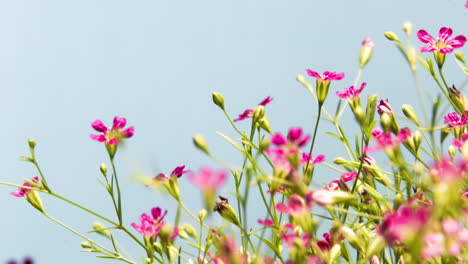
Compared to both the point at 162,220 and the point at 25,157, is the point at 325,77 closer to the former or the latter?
the point at 162,220

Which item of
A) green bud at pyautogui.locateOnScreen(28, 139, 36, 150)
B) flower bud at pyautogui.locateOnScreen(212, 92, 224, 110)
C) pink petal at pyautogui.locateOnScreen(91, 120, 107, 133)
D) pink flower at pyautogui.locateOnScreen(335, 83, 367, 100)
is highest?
green bud at pyautogui.locateOnScreen(28, 139, 36, 150)

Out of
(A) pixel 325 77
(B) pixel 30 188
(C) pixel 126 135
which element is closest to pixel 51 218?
(B) pixel 30 188

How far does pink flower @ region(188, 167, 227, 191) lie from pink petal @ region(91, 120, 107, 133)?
0.50 metres

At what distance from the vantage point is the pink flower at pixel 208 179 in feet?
2.95

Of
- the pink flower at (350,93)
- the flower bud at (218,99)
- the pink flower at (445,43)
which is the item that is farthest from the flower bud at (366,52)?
the flower bud at (218,99)

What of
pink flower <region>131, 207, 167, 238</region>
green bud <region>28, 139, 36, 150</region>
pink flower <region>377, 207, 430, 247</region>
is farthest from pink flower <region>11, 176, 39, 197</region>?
pink flower <region>377, 207, 430, 247</region>

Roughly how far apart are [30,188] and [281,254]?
63cm

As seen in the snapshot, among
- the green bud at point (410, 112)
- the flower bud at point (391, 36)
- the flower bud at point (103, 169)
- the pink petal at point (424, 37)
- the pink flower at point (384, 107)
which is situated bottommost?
the green bud at point (410, 112)

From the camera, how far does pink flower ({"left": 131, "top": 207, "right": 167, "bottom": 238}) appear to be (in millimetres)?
1261

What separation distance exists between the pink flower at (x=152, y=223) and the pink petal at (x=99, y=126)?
0.21 meters

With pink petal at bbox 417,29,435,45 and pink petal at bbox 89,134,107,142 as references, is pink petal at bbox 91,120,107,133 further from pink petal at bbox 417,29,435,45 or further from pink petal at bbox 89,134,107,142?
pink petal at bbox 417,29,435,45

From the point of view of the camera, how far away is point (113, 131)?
133 cm

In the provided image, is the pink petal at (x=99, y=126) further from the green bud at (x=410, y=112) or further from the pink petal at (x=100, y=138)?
the green bud at (x=410, y=112)

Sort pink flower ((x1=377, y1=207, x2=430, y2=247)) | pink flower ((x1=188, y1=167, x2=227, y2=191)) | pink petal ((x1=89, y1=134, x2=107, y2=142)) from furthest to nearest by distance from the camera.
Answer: pink petal ((x1=89, y1=134, x2=107, y2=142))
pink flower ((x1=188, y1=167, x2=227, y2=191))
pink flower ((x1=377, y1=207, x2=430, y2=247))
